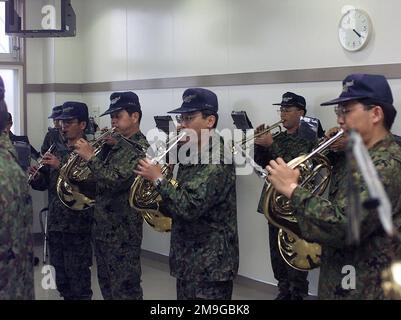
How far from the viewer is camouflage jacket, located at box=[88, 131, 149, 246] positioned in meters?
4.25

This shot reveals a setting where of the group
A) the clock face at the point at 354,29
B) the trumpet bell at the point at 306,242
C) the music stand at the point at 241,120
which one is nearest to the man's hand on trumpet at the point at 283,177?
the trumpet bell at the point at 306,242

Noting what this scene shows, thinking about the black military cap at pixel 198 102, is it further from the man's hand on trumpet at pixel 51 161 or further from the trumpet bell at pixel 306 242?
the man's hand on trumpet at pixel 51 161

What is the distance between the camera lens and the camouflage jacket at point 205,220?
132 inches

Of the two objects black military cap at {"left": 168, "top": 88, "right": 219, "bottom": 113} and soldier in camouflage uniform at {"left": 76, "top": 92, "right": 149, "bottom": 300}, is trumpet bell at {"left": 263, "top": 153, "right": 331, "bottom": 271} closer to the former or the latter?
black military cap at {"left": 168, "top": 88, "right": 219, "bottom": 113}

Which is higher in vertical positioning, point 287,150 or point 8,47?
point 8,47

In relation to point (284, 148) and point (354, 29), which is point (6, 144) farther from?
point (354, 29)

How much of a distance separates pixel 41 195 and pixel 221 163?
5428 millimetres

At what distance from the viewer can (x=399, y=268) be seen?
86.3 inches

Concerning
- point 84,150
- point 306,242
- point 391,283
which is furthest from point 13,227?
point 306,242

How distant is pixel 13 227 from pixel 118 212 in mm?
1918

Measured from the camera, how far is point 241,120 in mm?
5820
